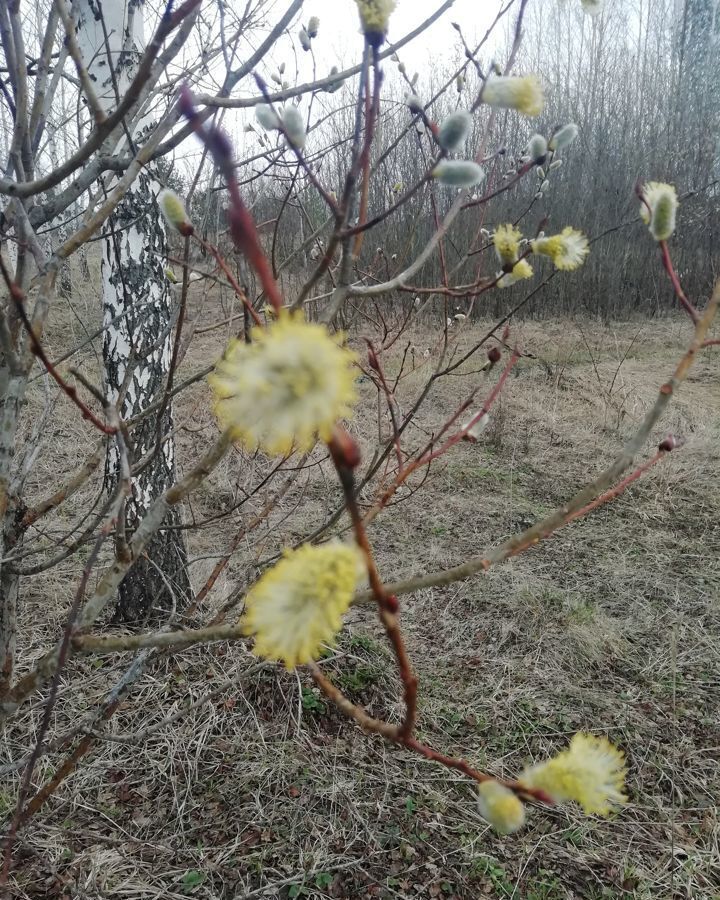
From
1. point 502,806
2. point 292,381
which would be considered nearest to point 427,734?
point 502,806

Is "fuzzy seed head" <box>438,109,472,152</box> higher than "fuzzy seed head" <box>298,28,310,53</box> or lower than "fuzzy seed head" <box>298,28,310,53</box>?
lower

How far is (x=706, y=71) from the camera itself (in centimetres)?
1066

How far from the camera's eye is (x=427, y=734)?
86.0 inches

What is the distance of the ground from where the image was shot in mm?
1728

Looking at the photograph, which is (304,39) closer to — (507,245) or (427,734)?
(507,245)

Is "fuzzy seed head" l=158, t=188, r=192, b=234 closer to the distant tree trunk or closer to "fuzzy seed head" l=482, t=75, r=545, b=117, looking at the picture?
"fuzzy seed head" l=482, t=75, r=545, b=117

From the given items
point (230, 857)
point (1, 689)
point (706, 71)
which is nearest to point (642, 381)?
point (230, 857)

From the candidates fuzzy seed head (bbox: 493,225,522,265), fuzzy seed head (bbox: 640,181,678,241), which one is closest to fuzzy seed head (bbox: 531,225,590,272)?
fuzzy seed head (bbox: 493,225,522,265)

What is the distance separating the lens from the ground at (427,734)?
1728 mm

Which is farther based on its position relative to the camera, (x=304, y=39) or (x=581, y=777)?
(x=304, y=39)

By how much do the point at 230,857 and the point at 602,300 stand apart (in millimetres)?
8971

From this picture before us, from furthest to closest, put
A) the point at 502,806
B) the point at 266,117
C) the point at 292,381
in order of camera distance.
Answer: the point at 266,117 < the point at 502,806 < the point at 292,381

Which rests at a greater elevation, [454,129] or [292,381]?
[454,129]

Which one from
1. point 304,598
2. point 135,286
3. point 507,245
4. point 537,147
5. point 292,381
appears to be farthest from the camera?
point 135,286
